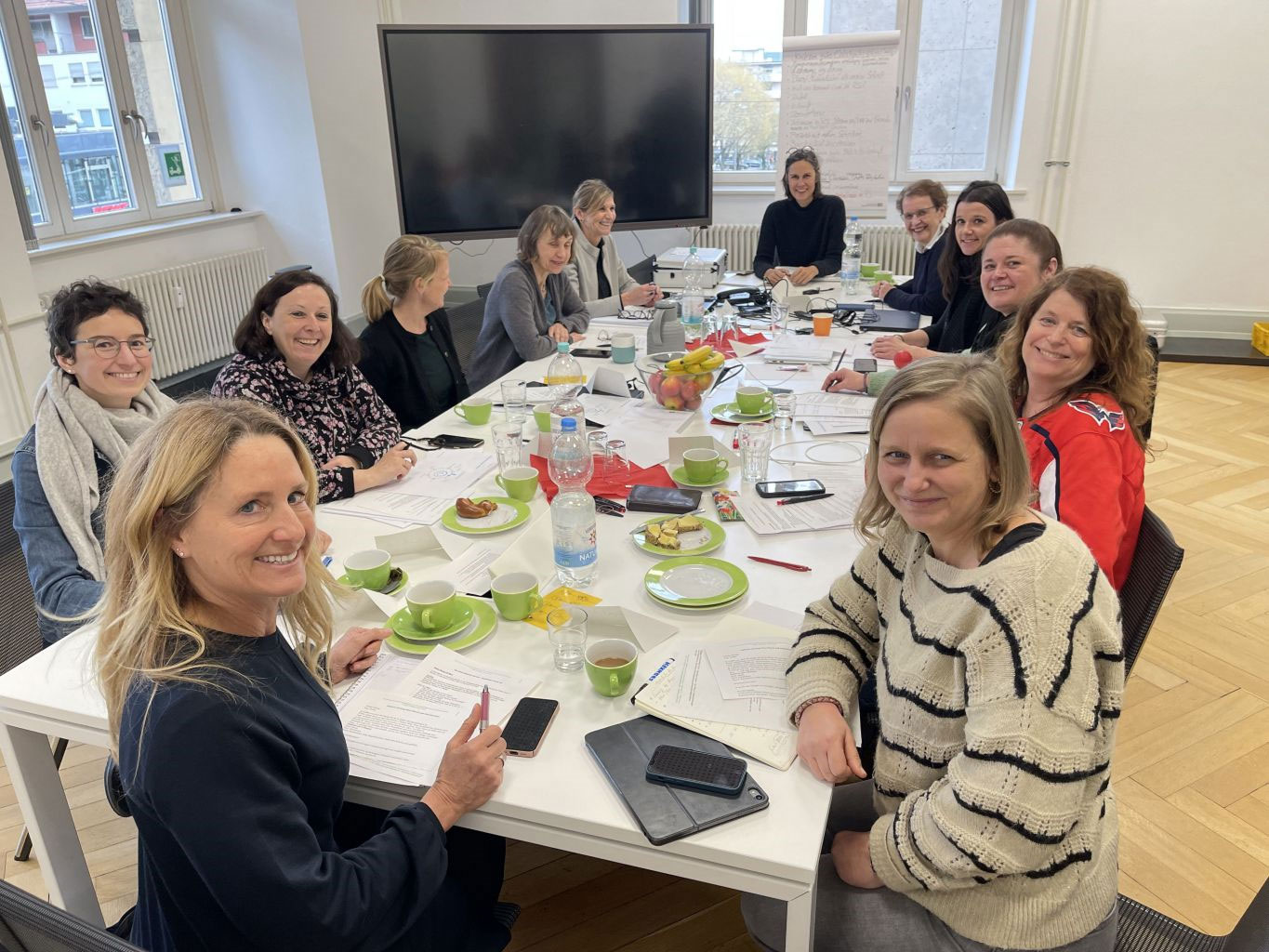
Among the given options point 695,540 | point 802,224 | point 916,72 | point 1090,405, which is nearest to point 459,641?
point 695,540

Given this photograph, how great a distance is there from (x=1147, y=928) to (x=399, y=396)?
98.1 inches

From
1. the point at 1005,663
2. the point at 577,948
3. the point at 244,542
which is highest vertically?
the point at 244,542

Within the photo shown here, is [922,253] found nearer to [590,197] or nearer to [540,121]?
[590,197]

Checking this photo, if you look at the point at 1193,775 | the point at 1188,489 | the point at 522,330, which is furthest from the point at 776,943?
the point at 1188,489

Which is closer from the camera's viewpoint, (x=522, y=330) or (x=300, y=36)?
(x=522, y=330)

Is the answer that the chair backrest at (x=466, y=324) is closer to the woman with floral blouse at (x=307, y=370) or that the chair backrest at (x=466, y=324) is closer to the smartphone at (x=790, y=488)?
the woman with floral blouse at (x=307, y=370)

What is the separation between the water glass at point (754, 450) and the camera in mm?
2102

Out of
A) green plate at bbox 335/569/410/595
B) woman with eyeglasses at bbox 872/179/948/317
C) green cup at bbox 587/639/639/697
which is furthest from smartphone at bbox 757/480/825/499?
woman with eyeglasses at bbox 872/179/948/317

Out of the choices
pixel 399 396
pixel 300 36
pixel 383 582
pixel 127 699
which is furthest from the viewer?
pixel 300 36

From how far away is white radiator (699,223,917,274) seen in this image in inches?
234

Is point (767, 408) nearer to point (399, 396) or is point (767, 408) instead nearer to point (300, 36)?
point (399, 396)

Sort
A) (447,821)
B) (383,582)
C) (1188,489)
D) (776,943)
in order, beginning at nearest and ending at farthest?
(447,821) < (776,943) < (383,582) < (1188,489)

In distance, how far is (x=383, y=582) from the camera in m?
1.68

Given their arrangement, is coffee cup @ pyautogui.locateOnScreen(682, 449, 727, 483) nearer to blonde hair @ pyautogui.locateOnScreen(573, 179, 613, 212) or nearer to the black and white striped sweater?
the black and white striped sweater
